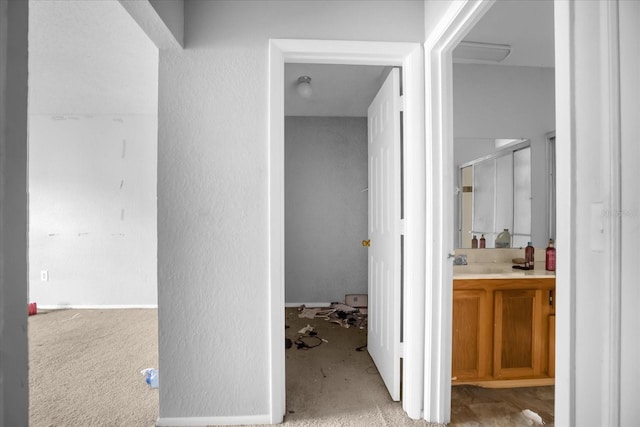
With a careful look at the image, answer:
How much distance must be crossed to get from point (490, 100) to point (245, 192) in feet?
7.00

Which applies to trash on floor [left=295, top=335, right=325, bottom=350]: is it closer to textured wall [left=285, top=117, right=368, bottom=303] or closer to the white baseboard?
textured wall [left=285, top=117, right=368, bottom=303]

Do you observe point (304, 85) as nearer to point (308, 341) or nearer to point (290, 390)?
point (308, 341)

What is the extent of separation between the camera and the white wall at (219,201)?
6.03 ft

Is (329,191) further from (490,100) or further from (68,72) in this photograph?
(68,72)

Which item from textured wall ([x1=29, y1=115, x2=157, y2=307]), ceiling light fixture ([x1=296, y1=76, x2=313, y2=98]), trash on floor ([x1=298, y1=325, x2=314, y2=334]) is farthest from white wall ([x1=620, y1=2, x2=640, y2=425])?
textured wall ([x1=29, y1=115, x2=157, y2=307])

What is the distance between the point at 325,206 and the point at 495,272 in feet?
7.64

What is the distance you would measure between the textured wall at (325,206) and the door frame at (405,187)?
2370mm

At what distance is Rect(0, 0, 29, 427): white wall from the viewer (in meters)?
0.76

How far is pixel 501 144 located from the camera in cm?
271

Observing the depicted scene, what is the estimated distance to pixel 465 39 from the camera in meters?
2.43

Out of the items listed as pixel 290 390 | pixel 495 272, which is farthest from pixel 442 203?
pixel 290 390

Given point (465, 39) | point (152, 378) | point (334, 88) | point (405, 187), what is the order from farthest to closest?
point (334, 88) → point (465, 39) → point (152, 378) → point (405, 187)

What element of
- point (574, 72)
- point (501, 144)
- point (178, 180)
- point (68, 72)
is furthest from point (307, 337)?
point (68, 72)

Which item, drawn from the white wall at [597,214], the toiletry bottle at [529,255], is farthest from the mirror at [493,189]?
the white wall at [597,214]
